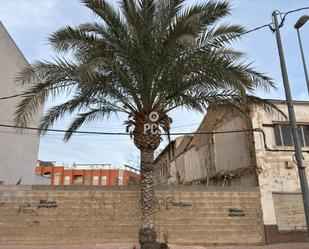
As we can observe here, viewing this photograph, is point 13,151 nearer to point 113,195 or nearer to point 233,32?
point 113,195

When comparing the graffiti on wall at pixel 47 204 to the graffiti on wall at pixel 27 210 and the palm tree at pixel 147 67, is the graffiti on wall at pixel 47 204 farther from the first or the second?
the palm tree at pixel 147 67

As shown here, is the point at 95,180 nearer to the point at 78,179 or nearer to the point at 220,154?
the point at 78,179

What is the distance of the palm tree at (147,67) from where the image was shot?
9.23 metres

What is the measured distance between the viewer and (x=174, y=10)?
368 inches

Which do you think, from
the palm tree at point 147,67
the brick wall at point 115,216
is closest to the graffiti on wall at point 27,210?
the brick wall at point 115,216

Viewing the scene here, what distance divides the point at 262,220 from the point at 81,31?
10493mm

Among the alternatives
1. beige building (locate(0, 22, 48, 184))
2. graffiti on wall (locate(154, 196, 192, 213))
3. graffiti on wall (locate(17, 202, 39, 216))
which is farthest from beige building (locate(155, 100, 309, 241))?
beige building (locate(0, 22, 48, 184))

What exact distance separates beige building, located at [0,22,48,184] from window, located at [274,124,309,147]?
14.1m

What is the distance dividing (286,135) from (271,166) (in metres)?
1.95

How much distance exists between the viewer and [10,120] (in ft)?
62.5

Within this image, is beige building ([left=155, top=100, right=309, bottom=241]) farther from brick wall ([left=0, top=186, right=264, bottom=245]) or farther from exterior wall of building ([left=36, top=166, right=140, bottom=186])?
exterior wall of building ([left=36, top=166, right=140, bottom=186])

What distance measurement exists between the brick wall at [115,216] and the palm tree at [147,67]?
3.24 meters

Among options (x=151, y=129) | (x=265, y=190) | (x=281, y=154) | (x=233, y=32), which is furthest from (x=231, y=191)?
(x=233, y=32)

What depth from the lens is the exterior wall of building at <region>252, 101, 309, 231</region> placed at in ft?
45.1
